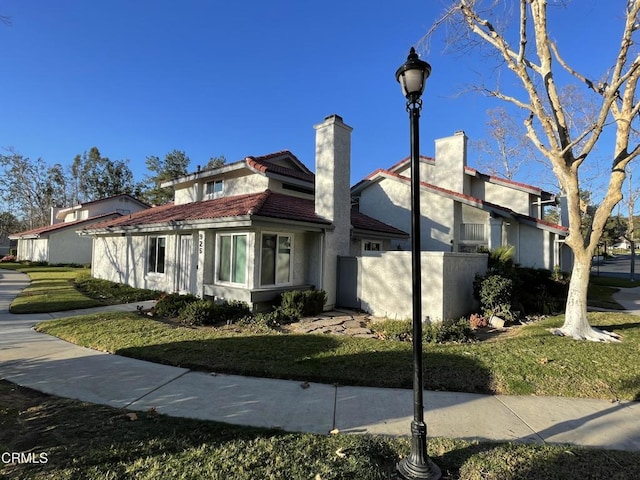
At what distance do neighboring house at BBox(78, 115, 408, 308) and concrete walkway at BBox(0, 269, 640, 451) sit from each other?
4752mm

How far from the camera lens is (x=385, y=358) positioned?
5836 mm

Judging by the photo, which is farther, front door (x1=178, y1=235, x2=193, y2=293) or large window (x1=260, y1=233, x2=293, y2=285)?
front door (x1=178, y1=235, x2=193, y2=293)

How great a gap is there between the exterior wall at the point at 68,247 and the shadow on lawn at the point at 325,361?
3102 cm

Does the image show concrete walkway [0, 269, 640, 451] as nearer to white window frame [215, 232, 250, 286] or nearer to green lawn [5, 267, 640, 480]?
green lawn [5, 267, 640, 480]

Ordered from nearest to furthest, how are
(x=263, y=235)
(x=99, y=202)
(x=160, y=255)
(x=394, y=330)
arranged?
(x=394, y=330) < (x=263, y=235) < (x=160, y=255) < (x=99, y=202)

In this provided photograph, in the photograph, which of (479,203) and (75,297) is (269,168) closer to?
(75,297)

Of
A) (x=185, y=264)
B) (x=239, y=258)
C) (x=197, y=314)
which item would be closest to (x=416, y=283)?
(x=197, y=314)

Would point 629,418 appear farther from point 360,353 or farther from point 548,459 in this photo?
point 360,353

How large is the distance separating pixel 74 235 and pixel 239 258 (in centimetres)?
2870

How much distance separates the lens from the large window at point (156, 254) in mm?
13859

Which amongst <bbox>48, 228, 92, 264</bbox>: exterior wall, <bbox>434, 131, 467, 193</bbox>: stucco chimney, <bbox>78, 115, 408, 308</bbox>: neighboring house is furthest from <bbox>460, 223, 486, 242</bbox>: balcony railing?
<bbox>48, 228, 92, 264</bbox>: exterior wall

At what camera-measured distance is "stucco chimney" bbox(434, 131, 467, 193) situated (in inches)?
686

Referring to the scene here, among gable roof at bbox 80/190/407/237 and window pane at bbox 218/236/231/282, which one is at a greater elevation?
gable roof at bbox 80/190/407/237

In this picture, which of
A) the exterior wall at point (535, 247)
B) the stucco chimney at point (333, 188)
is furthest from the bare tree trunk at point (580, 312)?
the exterior wall at point (535, 247)
